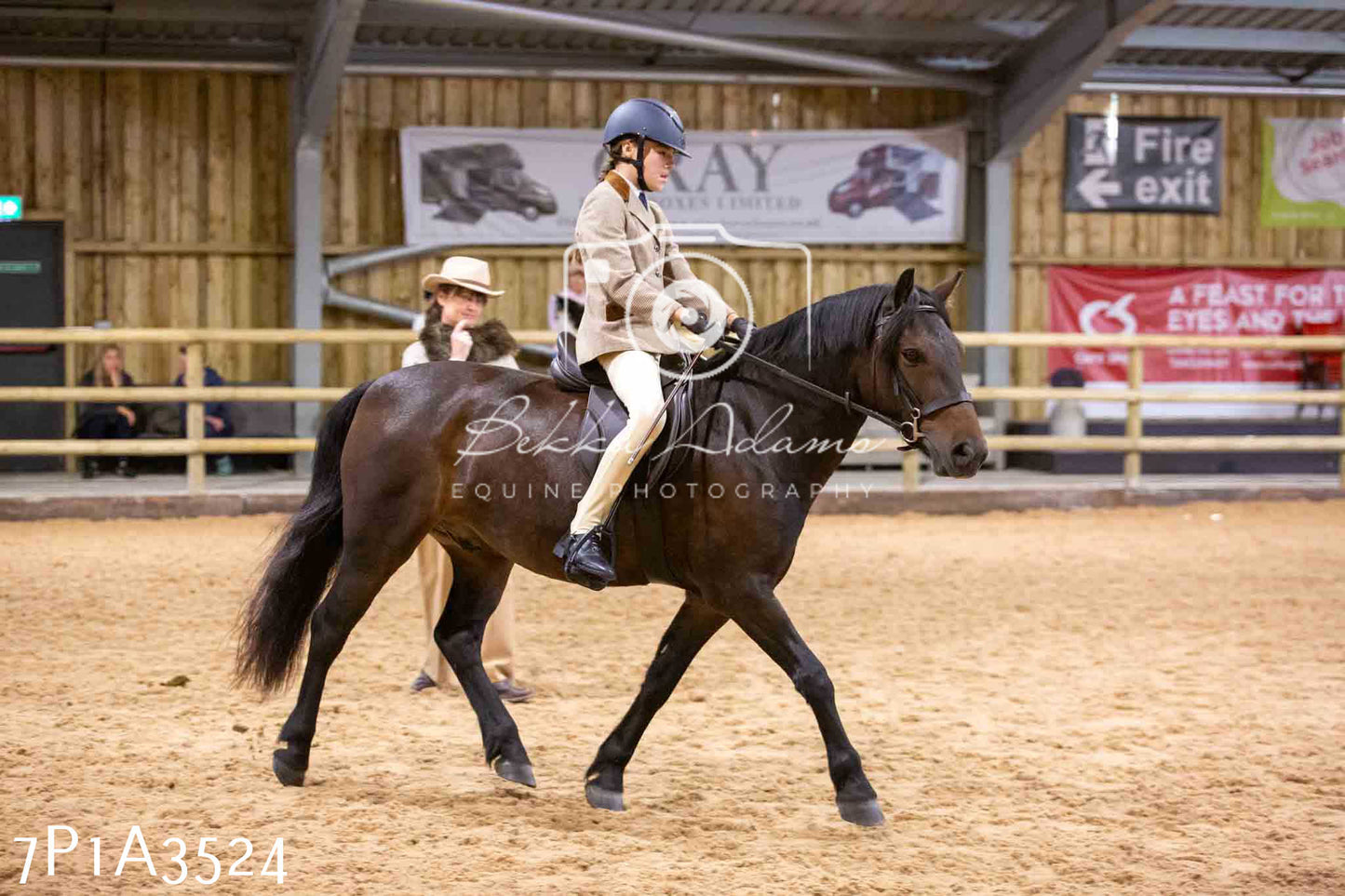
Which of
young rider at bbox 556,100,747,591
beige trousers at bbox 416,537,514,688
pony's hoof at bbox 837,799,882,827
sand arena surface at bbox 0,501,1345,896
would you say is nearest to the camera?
sand arena surface at bbox 0,501,1345,896

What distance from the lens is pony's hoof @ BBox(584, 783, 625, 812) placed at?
3922 mm

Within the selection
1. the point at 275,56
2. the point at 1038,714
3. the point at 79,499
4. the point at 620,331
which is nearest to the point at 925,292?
the point at 620,331

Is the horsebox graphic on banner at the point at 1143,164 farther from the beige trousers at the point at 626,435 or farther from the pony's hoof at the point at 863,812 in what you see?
the pony's hoof at the point at 863,812

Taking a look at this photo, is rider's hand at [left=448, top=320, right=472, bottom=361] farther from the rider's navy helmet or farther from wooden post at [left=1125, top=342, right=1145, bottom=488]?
wooden post at [left=1125, top=342, right=1145, bottom=488]

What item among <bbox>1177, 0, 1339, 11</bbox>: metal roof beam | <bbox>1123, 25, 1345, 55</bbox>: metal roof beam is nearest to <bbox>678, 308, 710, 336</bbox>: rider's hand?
<bbox>1177, 0, 1339, 11</bbox>: metal roof beam

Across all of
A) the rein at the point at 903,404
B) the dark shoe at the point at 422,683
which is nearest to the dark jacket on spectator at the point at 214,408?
the dark shoe at the point at 422,683

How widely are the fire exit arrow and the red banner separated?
0.85 metres

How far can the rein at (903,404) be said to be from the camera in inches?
149

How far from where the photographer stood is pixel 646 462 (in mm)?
4039

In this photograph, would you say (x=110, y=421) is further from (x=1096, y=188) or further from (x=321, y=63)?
(x=1096, y=188)

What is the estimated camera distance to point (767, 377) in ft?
13.5

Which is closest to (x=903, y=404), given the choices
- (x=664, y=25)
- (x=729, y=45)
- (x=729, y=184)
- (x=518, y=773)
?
(x=518, y=773)

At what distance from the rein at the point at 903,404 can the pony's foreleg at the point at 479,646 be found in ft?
4.22

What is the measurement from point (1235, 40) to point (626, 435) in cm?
1362
